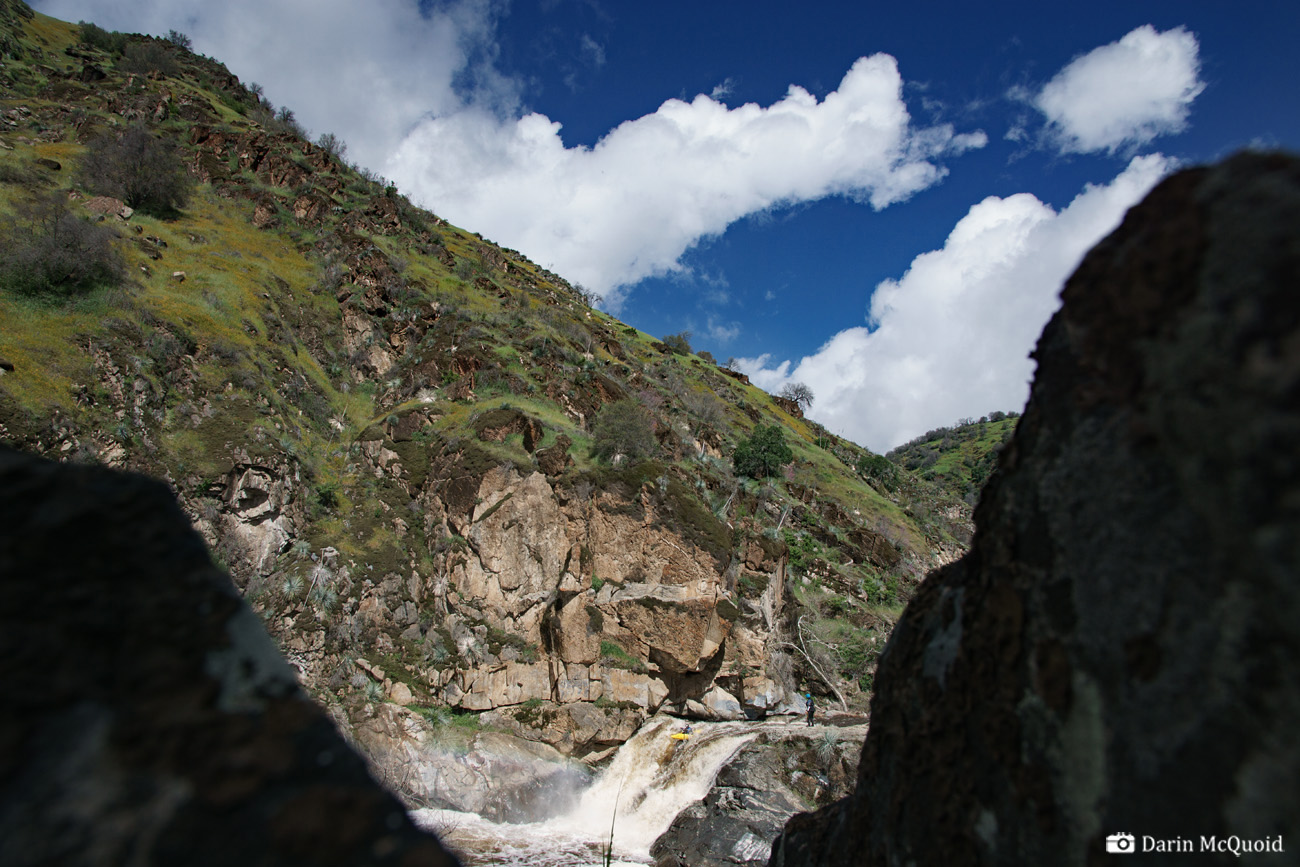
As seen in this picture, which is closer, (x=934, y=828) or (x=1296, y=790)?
(x=1296, y=790)

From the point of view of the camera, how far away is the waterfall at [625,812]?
1320 centimetres

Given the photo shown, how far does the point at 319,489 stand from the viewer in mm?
19891

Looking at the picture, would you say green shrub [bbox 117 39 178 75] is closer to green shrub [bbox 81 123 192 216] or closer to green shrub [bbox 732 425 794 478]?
green shrub [bbox 81 123 192 216]

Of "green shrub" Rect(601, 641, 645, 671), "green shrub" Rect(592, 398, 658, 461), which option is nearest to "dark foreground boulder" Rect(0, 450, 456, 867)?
"green shrub" Rect(601, 641, 645, 671)

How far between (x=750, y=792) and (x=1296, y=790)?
15494 mm

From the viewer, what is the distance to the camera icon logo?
1826 mm

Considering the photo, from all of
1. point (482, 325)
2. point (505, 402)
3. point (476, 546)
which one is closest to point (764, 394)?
point (482, 325)

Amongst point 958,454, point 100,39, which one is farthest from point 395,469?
point 958,454

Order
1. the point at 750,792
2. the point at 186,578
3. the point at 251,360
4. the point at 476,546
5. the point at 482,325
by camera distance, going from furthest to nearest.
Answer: the point at 482,325
the point at 251,360
the point at 476,546
the point at 750,792
the point at 186,578

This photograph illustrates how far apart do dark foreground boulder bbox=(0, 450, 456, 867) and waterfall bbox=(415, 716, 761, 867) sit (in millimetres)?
14049

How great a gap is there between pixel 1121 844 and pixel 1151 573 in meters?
0.98

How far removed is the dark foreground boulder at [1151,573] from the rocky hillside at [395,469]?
1635 centimetres

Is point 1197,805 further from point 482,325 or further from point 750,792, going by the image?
point 482,325

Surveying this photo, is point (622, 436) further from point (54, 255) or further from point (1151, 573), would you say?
point (1151, 573)
